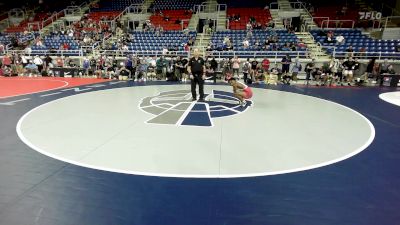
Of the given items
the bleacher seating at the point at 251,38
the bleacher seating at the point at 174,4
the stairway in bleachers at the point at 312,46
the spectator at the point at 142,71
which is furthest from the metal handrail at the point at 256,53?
the bleacher seating at the point at 174,4

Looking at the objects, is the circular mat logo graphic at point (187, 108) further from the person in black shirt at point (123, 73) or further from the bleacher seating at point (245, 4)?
the bleacher seating at point (245, 4)

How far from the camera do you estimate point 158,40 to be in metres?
20.9

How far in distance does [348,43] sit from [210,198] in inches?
710

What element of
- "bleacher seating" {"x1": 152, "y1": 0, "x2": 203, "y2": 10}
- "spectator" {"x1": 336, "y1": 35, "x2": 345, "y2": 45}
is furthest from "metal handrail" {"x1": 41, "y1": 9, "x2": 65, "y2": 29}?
"spectator" {"x1": 336, "y1": 35, "x2": 345, "y2": 45}

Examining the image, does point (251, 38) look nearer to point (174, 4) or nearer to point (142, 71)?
point (142, 71)

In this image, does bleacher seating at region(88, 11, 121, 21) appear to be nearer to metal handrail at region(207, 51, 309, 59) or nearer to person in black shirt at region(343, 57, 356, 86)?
metal handrail at region(207, 51, 309, 59)

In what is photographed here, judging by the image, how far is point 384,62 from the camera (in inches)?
578

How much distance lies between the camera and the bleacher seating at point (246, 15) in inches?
896

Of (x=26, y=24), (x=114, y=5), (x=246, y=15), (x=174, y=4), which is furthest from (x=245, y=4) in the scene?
(x=26, y=24)

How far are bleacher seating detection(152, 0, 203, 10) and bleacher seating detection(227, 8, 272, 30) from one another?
3739 millimetres

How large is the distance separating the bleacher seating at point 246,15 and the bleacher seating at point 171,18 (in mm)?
3754

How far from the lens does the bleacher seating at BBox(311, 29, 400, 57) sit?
56.0 feet

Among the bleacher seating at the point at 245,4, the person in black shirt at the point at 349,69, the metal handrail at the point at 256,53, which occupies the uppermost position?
the bleacher seating at the point at 245,4

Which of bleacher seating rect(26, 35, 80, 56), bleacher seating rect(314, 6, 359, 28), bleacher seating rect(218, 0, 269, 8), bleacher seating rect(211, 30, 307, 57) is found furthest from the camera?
bleacher seating rect(218, 0, 269, 8)
